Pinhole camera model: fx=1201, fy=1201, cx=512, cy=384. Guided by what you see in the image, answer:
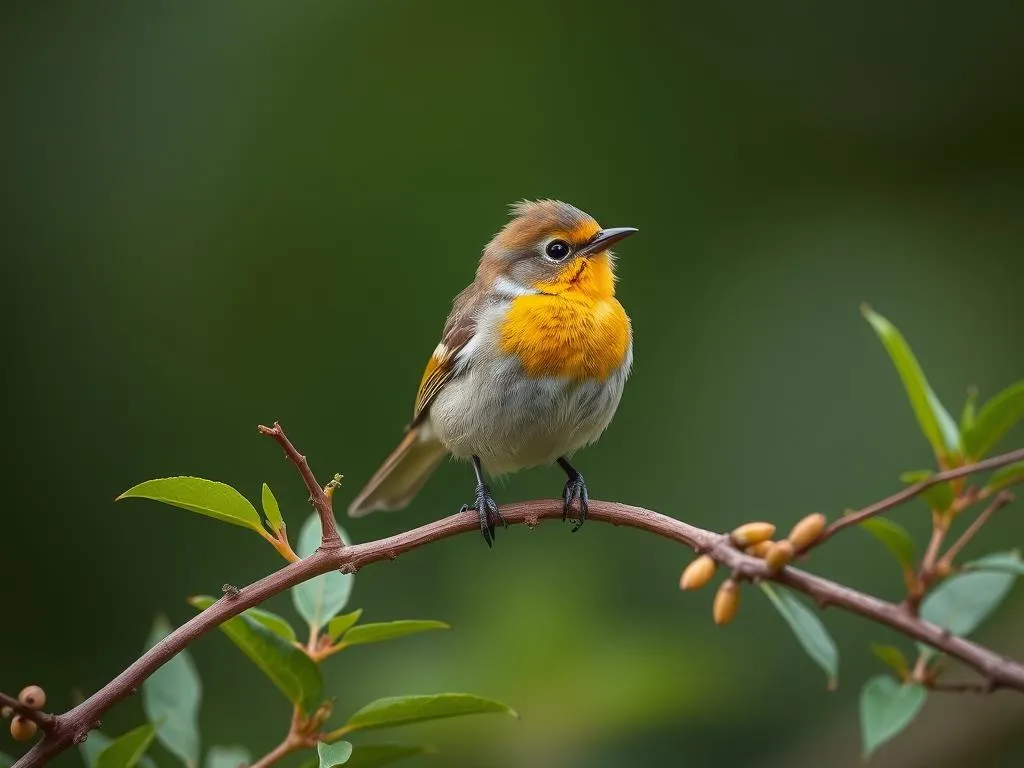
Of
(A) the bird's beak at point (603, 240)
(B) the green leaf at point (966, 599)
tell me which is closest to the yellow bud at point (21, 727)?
(B) the green leaf at point (966, 599)

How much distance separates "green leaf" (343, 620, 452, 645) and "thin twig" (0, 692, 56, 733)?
509 millimetres

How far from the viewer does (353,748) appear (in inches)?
80.1

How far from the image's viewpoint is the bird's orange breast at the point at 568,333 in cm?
371

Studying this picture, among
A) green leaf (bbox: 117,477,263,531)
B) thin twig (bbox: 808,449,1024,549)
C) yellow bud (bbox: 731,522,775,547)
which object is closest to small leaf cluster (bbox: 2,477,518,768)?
green leaf (bbox: 117,477,263,531)

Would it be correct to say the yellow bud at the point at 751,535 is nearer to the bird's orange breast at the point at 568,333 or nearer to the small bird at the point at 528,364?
the small bird at the point at 528,364

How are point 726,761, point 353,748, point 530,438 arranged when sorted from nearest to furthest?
point 353,748, point 530,438, point 726,761

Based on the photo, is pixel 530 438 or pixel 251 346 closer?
pixel 530 438

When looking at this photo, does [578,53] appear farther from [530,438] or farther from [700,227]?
[530,438]

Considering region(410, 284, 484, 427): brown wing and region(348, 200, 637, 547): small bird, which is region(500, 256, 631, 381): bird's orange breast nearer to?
region(348, 200, 637, 547): small bird

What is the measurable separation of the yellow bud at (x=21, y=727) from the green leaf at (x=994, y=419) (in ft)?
5.39

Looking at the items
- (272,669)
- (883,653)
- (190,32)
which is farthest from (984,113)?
(272,669)

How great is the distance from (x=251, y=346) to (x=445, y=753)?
98.6 inches

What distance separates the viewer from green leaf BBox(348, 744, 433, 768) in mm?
2059

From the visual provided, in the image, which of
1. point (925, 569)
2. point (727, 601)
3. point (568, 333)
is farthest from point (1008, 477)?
point (568, 333)
